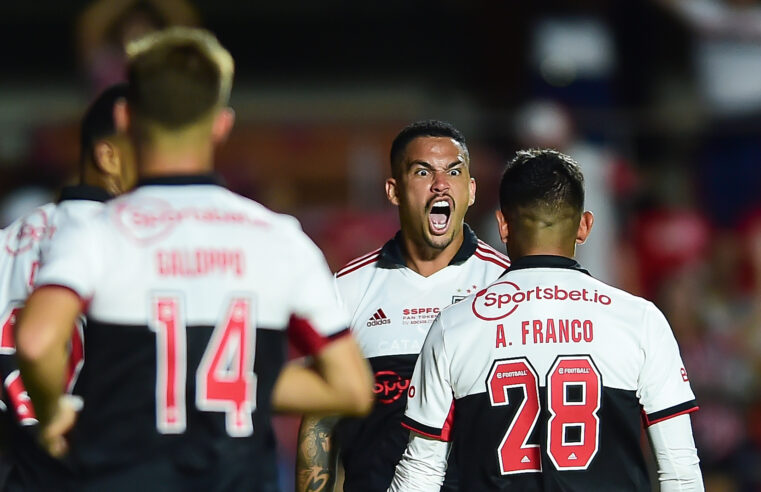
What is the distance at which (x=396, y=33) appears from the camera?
1641cm

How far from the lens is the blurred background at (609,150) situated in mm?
10938

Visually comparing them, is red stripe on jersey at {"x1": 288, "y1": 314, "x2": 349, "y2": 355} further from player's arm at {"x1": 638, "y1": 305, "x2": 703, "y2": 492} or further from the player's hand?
player's arm at {"x1": 638, "y1": 305, "x2": 703, "y2": 492}

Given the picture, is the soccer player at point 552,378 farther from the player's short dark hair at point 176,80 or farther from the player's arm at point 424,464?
the player's short dark hair at point 176,80

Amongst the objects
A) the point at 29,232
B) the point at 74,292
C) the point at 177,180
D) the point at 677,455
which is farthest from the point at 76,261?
the point at 677,455

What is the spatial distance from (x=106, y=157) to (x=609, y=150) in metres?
7.26

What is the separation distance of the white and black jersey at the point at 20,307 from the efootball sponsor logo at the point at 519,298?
1.40 m

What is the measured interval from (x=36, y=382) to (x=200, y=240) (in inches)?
22.6

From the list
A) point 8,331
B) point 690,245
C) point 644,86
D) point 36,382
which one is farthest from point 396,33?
point 36,382

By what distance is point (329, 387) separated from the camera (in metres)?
3.78

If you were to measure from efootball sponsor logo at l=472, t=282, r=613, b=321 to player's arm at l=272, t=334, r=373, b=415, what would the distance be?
38.9 inches

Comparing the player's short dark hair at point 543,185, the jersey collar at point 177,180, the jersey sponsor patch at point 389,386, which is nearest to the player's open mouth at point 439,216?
the jersey sponsor patch at point 389,386

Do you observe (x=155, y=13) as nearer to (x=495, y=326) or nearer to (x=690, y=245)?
(x=690, y=245)

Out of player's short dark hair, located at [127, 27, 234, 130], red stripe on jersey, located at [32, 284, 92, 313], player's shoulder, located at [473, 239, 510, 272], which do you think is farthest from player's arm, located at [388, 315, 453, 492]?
red stripe on jersey, located at [32, 284, 92, 313]

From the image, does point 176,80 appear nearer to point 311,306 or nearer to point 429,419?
point 311,306
